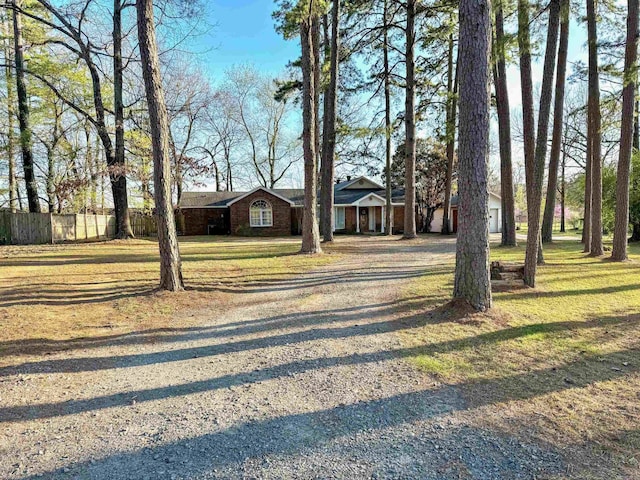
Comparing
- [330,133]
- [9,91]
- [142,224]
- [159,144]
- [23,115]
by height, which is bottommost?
[142,224]

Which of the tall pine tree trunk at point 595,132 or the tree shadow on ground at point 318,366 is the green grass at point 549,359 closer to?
the tree shadow on ground at point 318,366

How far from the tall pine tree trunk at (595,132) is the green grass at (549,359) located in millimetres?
5060

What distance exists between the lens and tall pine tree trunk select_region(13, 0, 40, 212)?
16203 mm

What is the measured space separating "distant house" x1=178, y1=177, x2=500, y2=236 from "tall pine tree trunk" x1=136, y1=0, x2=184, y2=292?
773 inches

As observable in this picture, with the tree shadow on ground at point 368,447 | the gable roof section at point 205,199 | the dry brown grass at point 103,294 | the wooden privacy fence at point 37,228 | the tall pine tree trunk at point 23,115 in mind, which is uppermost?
the tall pine tree trunk at point 23,115

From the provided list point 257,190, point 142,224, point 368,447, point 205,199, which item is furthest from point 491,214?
point 368,447

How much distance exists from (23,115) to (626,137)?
22.7 m

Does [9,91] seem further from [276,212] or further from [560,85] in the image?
[560,85]

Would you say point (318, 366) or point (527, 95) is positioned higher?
point (527, 95)

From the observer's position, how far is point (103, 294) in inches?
263

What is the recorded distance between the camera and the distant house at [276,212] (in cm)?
2678

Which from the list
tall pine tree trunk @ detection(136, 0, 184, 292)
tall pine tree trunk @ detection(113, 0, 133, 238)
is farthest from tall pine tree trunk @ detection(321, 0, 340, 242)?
tall pine tree trunk @ detection(136, 0, 184, 292)

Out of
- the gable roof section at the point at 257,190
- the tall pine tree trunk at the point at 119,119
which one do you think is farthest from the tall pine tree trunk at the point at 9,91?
the gable roof section at the point at 257,190

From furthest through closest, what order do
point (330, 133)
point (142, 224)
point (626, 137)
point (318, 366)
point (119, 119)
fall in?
point (142, 224) < point (119, 119) < point (330, 133) < point (626, 137) < point (318, 366)
